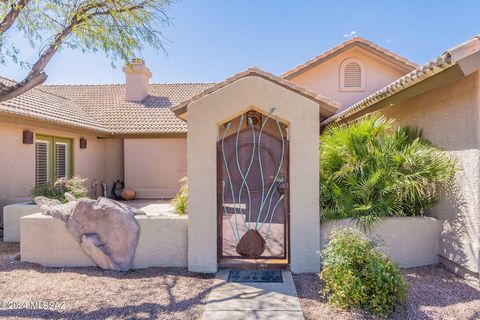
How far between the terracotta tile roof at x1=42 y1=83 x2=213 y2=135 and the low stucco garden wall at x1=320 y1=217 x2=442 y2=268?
1114 centimetres

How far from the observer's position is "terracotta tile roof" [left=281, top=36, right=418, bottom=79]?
1442 centimetres

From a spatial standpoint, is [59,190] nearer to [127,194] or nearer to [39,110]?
[39,110]

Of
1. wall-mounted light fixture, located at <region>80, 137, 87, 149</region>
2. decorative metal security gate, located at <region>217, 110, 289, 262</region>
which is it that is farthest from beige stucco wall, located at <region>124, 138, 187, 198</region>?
decorative metal security gate, located at <region>217, 110, 289, 262</region>

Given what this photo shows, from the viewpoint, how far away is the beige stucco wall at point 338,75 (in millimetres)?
14789

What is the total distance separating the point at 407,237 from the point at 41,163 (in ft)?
42.5

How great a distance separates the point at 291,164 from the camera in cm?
666

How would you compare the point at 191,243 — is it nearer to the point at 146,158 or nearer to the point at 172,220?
the point at 172,220

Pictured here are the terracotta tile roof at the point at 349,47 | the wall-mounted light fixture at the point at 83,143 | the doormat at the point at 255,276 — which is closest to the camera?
the doormat at the point at 255,276

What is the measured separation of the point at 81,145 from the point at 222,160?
10600 mm

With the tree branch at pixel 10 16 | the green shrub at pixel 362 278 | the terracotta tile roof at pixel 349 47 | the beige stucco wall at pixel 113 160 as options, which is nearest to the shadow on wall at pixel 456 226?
the green shrub at pixel 362 278

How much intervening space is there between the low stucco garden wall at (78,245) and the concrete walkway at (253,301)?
1304 mm

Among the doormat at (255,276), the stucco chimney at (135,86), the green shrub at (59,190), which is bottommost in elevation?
the doormat at (255,276)

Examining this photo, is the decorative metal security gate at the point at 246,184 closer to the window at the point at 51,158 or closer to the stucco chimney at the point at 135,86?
the window at the point at 51,158

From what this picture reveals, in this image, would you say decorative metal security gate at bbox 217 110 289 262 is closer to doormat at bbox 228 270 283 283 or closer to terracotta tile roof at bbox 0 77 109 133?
doormat at bbox 228 270 283 283
